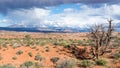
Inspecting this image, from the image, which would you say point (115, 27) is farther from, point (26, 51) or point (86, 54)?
point (26, 51)

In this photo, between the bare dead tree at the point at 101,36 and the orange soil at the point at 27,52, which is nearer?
the orange soil at the point at 27,52

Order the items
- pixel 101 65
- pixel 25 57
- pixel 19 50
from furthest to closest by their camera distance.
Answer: pixel 19 50 < pixel 25 57 < pixel 101 65

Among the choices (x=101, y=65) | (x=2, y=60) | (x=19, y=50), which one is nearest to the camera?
(x=101, y=65)

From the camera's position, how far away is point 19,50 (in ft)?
135

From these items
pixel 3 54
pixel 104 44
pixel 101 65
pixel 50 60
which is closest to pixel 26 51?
pixel 3 54

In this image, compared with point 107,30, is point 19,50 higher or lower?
lower

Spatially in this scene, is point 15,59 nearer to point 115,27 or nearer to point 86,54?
point 86,54

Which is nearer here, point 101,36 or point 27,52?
point 27,52

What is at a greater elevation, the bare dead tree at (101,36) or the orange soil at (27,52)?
the bare dead tree at (101,36)

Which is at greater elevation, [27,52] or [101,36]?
[101,36]

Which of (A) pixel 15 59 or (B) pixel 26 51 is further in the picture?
(B) pixel 26 51

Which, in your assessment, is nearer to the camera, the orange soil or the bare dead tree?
the orange soil

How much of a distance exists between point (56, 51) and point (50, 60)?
21.2 ft

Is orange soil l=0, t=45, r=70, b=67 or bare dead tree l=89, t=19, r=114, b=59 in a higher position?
bare dead tree l=89, t=19, r=114, b=59
